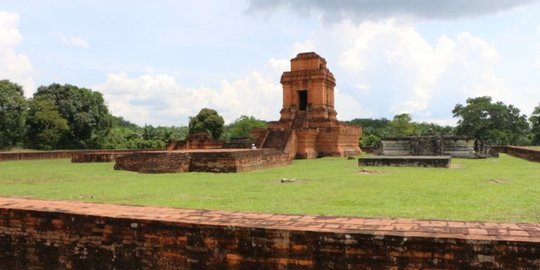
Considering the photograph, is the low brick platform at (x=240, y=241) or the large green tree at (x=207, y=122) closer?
the low brick platform at (x=240, y=241)

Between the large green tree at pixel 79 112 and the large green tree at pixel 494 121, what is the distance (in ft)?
107

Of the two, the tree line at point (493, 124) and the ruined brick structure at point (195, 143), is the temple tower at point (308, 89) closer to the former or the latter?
the ruined brick structure at point (195, 143)

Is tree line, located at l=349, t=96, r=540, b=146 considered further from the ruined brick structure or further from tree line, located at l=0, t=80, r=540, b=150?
the ruined brick structure

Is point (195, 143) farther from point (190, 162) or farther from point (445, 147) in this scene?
point (445, 147)

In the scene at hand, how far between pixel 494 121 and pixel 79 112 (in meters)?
36.1

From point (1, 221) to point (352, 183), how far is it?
5.38m

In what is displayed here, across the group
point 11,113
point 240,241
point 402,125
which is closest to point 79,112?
point 11,113

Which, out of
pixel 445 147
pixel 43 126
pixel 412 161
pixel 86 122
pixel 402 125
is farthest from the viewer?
pixel 402 125

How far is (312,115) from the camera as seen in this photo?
21.6m

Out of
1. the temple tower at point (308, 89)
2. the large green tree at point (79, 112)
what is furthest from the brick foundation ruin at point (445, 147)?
the large green tree at point (79, 112)

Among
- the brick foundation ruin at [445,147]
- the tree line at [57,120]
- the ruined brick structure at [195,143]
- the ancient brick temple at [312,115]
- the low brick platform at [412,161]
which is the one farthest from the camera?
the tree line at [57,120]

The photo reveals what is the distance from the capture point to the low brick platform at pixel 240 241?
122 inches

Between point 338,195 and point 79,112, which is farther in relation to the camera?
point 79,112

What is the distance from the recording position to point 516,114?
43031 millimetres
